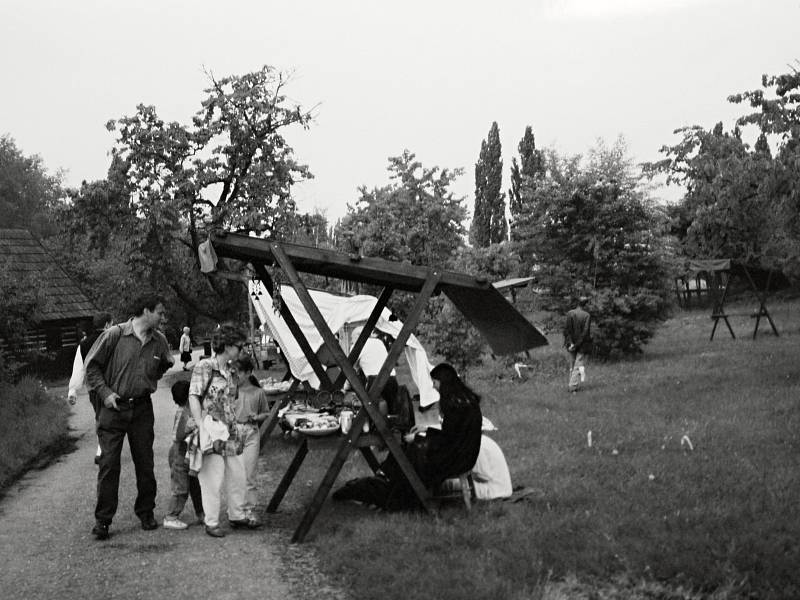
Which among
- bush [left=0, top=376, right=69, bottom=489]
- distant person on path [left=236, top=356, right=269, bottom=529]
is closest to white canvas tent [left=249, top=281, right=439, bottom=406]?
bush [left=0, top=376, right=69, bottom=489]

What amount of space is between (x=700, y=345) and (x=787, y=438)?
14.8 meters

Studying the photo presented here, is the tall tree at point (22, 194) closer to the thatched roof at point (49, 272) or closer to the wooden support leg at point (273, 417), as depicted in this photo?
the thatched roof at point (49, 272)

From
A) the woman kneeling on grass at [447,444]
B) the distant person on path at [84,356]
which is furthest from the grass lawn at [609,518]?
the distant person on path at [84,356]

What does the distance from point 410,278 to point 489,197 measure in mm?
63602

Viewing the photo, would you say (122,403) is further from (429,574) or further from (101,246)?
(101,246)

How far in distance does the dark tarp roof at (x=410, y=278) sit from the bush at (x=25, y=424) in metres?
5.09

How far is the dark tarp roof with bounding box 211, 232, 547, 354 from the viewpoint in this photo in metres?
7.58

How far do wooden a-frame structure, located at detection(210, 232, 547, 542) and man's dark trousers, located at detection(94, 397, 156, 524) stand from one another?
154 cm

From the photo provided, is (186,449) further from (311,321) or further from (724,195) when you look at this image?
(724,195)

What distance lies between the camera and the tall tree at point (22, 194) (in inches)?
2680

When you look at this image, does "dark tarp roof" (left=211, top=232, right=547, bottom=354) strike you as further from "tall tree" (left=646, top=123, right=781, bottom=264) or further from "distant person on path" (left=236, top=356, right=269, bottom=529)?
"tall tree" (left=646, top=123, right=781, bottom=264)

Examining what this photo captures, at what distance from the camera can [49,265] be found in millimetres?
35438

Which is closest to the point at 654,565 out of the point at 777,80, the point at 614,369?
the point at 777,80

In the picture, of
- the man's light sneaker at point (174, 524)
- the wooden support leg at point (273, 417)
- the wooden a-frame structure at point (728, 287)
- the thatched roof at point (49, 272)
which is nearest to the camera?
the man's light sneaker at point (174, 524)
